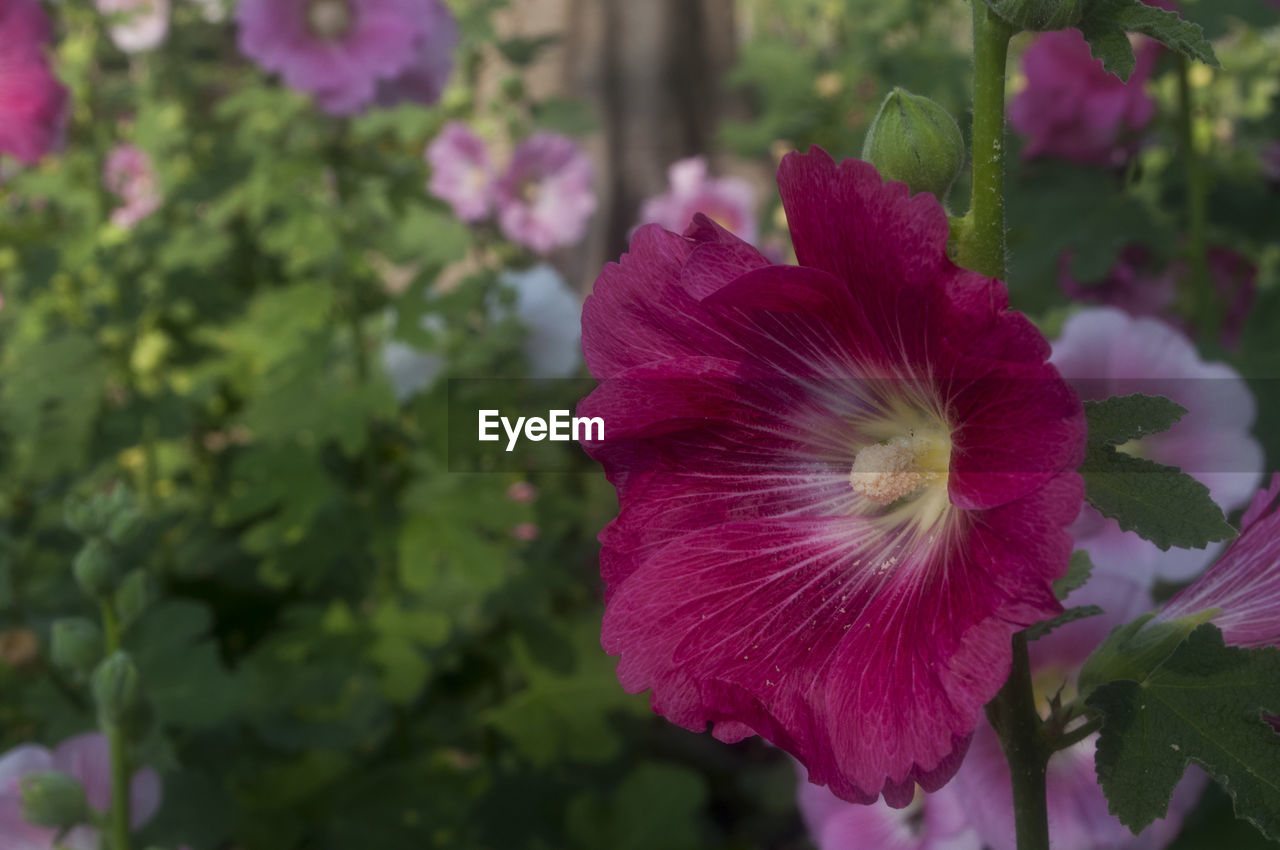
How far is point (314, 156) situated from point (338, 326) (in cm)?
33

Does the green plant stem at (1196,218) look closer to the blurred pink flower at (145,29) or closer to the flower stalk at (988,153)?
the flower stalk at (988,153)

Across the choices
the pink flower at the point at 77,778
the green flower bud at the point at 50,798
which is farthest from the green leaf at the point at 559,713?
the green flower bud at the point at 50,798

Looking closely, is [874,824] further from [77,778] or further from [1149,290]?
[1149,290]

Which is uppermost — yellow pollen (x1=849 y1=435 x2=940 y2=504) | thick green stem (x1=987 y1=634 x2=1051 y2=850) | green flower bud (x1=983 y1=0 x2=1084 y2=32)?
green flower bud (x1=983 y1=0 x2=1084 y2=32)

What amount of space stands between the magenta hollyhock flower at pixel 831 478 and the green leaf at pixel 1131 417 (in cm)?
7

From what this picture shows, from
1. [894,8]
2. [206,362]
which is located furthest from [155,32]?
[894,8]

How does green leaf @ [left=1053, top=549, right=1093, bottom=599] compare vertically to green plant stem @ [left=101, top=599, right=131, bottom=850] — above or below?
above

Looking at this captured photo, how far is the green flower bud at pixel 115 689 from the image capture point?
1.01 metres

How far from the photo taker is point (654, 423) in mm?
611

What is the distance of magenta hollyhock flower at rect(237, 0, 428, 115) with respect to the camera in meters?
2.03

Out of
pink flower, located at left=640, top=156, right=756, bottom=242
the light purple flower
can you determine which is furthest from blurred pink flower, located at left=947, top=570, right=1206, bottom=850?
pink flower, located at left=640, top=156, right=756, bottom=242

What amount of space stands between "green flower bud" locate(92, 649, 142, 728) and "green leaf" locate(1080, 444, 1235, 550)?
82 cm

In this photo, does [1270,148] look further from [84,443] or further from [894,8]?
[84,443]

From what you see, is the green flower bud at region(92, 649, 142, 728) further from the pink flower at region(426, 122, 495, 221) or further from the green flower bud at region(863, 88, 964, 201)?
the pink flower at region(426, 122, 495, 221)
